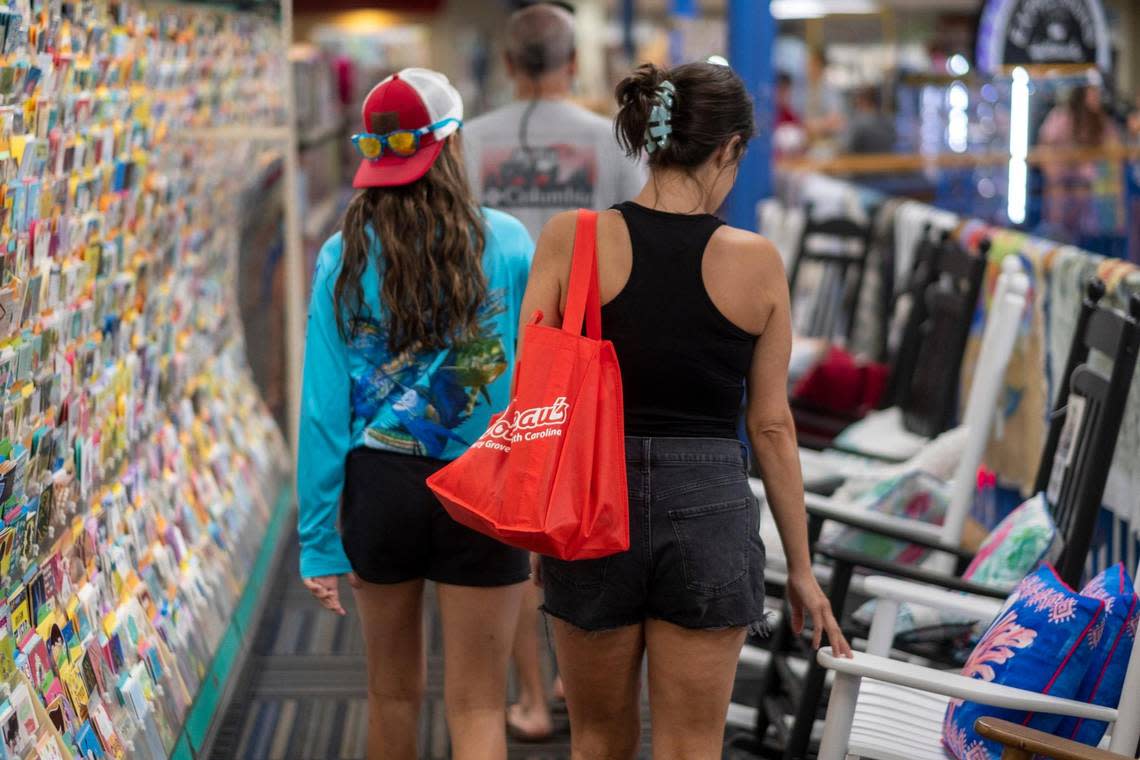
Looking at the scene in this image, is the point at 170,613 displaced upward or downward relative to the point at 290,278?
downward

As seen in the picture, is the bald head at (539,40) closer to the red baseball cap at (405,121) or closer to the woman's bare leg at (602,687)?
the red baseball cap at (405,121)

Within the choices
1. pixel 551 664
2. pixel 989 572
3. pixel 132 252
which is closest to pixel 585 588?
pixel 989 572

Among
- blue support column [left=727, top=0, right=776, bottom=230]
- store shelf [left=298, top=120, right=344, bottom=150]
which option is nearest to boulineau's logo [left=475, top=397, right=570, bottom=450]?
blue support column [left=727, top=0, right=776, bottom=230]

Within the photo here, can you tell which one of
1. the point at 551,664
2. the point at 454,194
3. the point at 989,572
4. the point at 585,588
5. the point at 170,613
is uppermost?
the point at 454,194

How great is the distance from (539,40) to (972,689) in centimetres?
205

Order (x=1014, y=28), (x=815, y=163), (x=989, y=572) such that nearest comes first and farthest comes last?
(x=989, y=572)
(x=1014, y=28)
(x=815, y=163)

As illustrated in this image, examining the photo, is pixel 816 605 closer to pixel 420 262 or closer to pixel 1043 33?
pixel 420 262

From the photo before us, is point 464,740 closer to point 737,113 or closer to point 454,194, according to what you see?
point 454,194

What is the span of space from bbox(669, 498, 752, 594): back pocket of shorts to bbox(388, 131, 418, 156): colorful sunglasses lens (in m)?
0.77

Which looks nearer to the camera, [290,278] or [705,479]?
[705,479]

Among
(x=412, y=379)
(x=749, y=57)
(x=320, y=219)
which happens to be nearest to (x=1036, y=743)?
(x=412, y=379)

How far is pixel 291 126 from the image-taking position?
569 cm

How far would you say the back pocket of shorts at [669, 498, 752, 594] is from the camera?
206 cm

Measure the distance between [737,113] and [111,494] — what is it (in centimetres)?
159
